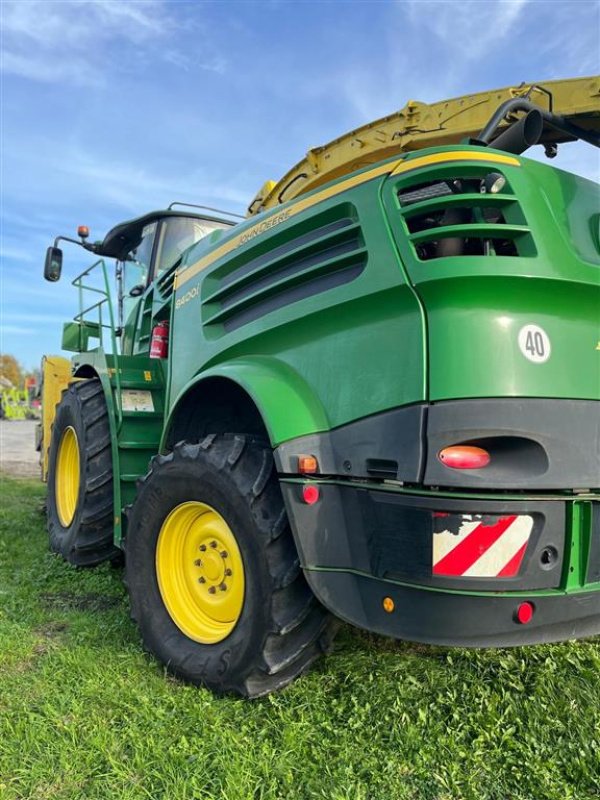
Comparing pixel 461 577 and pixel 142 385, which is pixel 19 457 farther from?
pixel 461 577

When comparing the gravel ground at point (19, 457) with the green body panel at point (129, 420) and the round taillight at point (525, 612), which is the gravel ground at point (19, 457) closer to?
the green body panel at point (129, 420)

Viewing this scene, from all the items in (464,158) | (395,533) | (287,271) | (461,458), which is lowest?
(395,533)

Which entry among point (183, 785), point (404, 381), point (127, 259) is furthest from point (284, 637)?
point (127, 259)

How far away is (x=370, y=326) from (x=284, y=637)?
4.10ft

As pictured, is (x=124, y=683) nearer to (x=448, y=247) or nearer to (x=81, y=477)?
(x=81, y=477)

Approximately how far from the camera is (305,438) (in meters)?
2.40

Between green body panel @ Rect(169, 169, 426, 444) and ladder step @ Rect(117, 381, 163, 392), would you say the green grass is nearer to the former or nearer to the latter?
green body panel @ Rect(169, 169, 426, 444)

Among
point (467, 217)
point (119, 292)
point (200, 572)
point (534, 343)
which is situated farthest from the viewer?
point (119, 292)

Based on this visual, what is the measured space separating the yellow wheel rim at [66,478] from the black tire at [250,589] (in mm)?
2389

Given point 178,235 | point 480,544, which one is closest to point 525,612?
point 480,544

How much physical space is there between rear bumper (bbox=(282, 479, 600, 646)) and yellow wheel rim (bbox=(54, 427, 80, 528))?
339 cm

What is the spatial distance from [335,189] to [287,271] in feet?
1.37

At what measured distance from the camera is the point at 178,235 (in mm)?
5043

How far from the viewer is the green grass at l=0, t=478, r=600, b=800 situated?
2.10 meters
